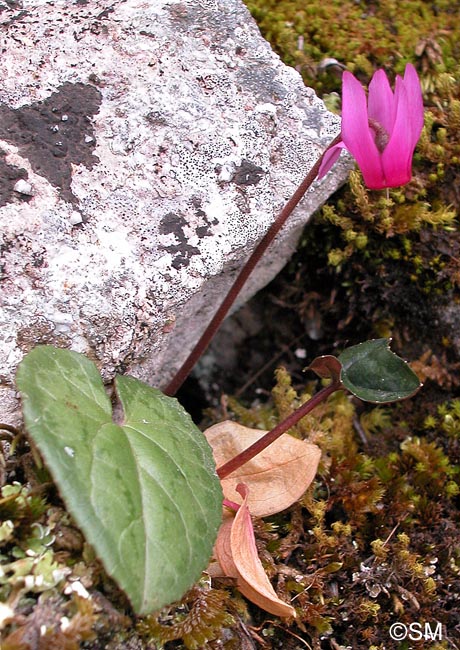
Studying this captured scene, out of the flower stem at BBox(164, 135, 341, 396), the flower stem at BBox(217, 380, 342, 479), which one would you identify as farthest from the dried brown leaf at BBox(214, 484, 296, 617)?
the flower stem at BBox(164, 135, 341, 396)

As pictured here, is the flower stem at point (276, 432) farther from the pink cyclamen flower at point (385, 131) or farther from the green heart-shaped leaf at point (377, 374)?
the pink cyclamen flower at point (385, 131)

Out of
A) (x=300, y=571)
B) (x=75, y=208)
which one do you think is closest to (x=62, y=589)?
(x=300, y=571)

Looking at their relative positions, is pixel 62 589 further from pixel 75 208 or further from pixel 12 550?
pixel 75 208

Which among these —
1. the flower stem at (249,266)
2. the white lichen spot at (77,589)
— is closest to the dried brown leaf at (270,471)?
the flower stem at (249,266)

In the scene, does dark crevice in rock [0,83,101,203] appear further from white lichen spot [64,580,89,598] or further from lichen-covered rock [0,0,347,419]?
white lichen spot [64,580,89,598]

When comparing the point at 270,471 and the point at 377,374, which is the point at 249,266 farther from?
the point at 270,471

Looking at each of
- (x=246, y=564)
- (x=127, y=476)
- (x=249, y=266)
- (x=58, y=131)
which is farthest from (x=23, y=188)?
(x=246, y=564)
